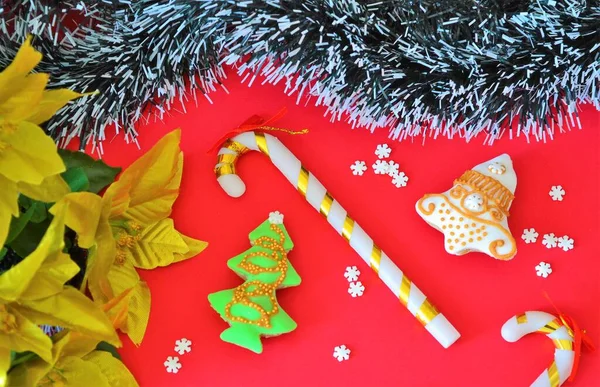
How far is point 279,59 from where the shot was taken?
1209mm

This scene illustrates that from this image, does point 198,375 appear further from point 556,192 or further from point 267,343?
point 556,192

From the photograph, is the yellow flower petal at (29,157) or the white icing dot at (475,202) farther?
the white icing dot at (475,202)

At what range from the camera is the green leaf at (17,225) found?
3.13 ft

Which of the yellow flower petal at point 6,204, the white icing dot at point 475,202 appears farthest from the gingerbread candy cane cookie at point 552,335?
the yellow flower petal at point 6,204

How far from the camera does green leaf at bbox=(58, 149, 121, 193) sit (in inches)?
45.4

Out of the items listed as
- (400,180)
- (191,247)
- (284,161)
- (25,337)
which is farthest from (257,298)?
(25,337)

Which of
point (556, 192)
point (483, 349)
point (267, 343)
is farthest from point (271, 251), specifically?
point (556, 192)

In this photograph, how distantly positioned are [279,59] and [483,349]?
0.69 meters

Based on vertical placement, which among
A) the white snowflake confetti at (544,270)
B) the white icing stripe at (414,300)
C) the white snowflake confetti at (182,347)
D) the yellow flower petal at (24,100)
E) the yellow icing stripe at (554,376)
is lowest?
the yellow icing stripe at (554,376)

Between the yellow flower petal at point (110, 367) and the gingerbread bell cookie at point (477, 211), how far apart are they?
2.06 feet

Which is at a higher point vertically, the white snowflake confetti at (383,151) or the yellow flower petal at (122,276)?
the yellow flower petal at (122,276)

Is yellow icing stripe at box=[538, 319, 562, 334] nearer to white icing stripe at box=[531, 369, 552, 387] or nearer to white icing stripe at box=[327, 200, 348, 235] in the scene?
white icing stripe at box=[531, 369, 552, 387]

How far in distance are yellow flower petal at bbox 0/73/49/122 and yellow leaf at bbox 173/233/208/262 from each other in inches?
20.2

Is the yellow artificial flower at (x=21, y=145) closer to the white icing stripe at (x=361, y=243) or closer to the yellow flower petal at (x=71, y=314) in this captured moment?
the yellow flower petal at (x=71, y=314)
